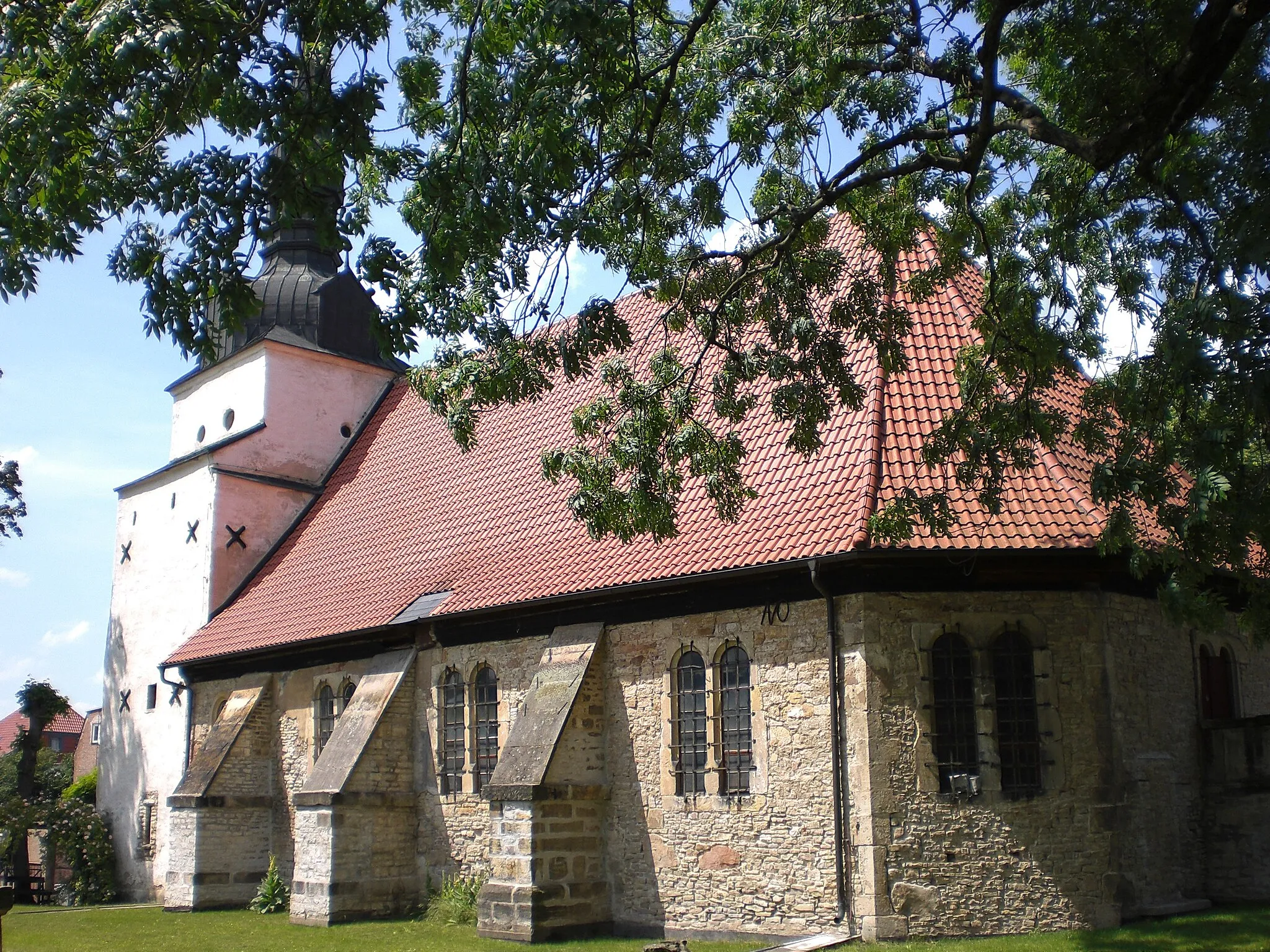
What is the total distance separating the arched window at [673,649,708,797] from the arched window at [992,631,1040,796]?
128 inches

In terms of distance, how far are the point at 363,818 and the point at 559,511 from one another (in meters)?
4.94

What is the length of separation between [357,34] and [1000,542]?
7.89 metres

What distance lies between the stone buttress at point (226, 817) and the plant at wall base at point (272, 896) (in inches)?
26.2

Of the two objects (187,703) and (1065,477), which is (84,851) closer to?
(187,703)

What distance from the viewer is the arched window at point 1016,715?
12.8m

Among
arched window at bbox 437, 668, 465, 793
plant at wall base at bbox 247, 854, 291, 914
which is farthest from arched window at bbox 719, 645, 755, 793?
plant at wall base at bbox 247, 854, 291, 914

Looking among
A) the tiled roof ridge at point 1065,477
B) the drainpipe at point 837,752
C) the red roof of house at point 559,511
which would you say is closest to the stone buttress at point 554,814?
the red roof of house at point 559,511

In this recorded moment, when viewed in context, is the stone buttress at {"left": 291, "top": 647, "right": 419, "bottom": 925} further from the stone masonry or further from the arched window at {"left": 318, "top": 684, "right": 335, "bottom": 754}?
the stone masonry

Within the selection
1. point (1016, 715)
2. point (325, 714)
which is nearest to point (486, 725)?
point (325, 714)

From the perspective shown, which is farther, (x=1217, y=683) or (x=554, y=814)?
(x=1217, y=683)

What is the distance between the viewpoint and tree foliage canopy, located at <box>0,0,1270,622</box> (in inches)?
287

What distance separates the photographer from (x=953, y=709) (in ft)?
42.7

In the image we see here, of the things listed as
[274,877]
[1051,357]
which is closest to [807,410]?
[1051,357]

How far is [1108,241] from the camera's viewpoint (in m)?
10.3
